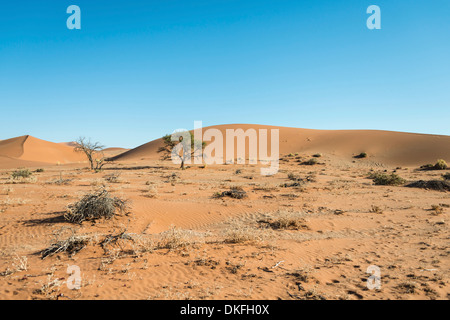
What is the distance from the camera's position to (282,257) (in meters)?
5.50

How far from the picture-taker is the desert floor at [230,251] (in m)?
4.09

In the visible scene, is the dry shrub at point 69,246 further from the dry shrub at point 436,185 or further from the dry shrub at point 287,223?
the dry shrub at point 436,185

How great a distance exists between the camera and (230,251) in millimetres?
5789

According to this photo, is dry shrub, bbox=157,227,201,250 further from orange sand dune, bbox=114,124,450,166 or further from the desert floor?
orange sand dune, bbox=114,124,450,166

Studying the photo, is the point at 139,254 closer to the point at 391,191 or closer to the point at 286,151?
the point at 391,191

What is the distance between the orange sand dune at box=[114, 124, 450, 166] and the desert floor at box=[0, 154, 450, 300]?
90.8ft

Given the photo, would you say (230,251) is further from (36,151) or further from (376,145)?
(36,151)

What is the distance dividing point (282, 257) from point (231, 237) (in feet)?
4.77

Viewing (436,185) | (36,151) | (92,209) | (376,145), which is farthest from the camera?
(36,151)

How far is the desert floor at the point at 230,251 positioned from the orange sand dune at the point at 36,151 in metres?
52.9

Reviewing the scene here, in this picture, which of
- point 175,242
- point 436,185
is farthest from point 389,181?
point 175,242

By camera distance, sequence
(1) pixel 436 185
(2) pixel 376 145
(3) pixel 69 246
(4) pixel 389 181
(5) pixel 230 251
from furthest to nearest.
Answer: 1. (2) pixel 376 145
2. (4) pixel 389 181
3. (1) pixel 436 185
4. (5) pixel 230 251
5. (3) pixel 69 246

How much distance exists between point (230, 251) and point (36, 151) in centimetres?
6643

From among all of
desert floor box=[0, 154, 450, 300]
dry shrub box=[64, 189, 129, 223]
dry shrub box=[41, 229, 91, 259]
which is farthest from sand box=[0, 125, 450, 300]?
dry shrub box=[64, 189, 129, 223]
